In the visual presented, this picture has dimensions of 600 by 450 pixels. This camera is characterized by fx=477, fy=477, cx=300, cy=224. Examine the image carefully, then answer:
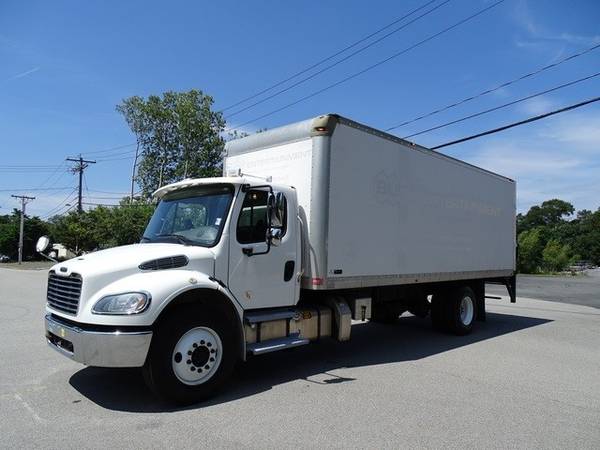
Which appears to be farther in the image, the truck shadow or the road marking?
the truck shadow

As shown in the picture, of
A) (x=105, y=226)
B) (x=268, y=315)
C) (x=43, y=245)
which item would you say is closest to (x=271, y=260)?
(x=268, y=315)

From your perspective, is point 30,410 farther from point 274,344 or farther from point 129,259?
point 274,344

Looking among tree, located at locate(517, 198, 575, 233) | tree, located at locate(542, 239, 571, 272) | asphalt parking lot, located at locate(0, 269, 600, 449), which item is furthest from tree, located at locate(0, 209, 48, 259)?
tree, located at locate(517, 198, 575, 233)

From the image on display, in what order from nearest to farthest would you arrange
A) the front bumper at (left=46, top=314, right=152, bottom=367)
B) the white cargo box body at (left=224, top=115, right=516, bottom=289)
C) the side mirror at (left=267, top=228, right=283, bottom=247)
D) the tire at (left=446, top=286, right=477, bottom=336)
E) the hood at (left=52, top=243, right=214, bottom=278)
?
the front bumper at (left=46, top=314, right=152, bottom=367) → the hood at (left=52, top=243, right=214, bottom=278) → the side mirror at (left=267, top=228, right=283, bottom=247) → the white cargo box body at (left=224, top=115, right=516, bottom=289) → the tire at (left=446, top=286, right=477, bottom=336)

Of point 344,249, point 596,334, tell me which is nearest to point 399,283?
point 344,249

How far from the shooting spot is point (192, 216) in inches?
247

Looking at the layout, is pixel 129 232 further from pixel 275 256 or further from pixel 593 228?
pixel 593 228

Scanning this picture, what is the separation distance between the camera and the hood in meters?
5.14

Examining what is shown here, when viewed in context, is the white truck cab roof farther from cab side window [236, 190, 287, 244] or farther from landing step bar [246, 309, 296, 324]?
landing step bar [246, 309, 296, 324]

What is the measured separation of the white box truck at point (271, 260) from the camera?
16.5 feet

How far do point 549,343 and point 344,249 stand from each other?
5.32 m

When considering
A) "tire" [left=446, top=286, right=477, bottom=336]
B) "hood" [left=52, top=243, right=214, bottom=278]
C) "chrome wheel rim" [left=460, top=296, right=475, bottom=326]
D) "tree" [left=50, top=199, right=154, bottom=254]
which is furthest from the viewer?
"tree" [left=50, top=199, right=154, bottom=254]

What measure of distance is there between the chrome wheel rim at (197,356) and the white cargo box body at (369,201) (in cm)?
179

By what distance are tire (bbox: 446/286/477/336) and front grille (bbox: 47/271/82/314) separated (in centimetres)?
751
